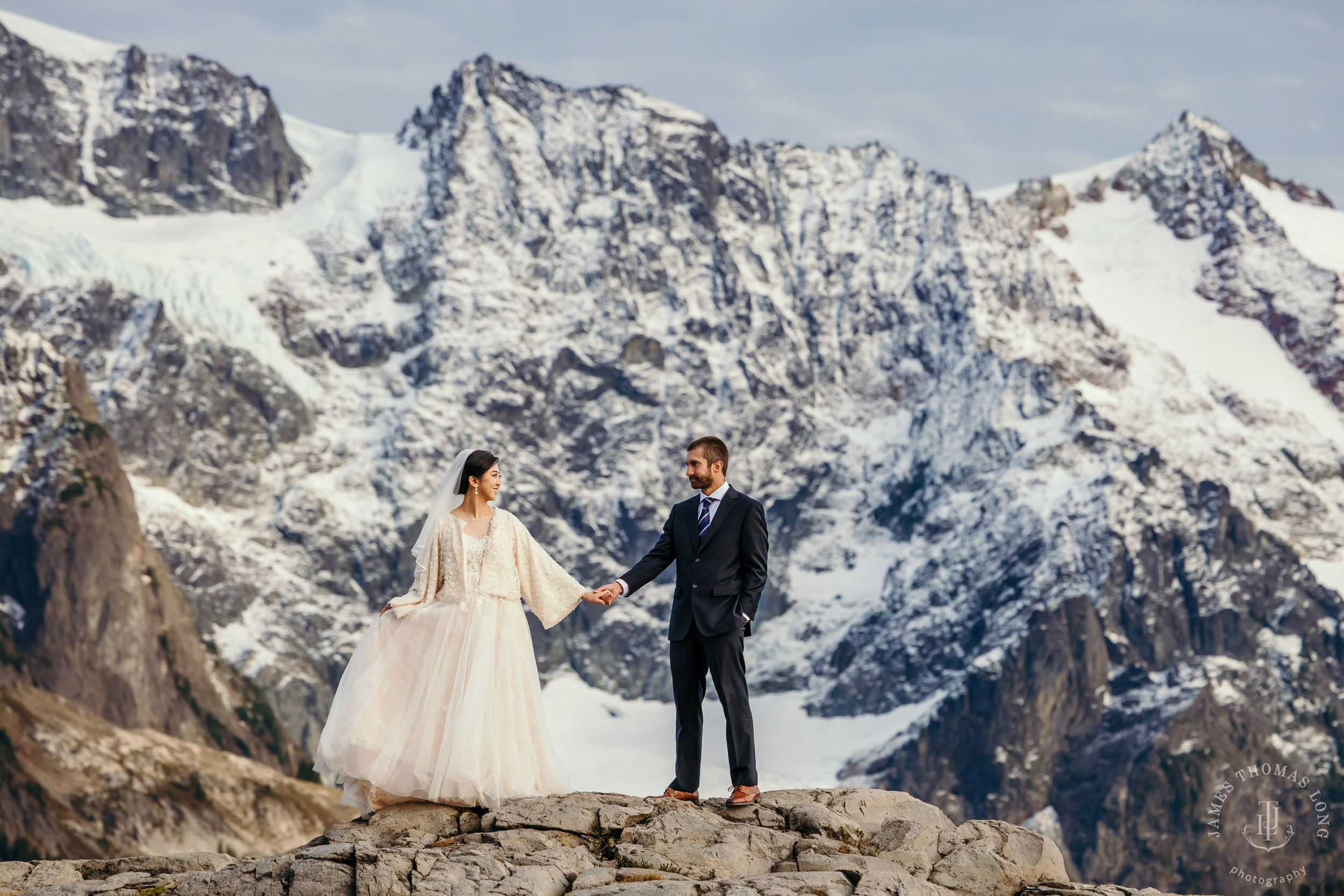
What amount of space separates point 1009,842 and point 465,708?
947 centimetres

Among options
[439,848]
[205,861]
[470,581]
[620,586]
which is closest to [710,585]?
[620,586]

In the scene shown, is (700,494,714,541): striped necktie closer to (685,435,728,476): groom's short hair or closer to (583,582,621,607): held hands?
(685,435,728,476): groom's short hair

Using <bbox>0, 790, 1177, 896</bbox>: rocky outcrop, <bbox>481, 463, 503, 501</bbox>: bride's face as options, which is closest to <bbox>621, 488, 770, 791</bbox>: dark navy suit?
<bbox>0, 790, 1177, 896</bbox>: rocky outcrop

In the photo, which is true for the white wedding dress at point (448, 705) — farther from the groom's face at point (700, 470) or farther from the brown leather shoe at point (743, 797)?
the groom's face at point (700, 470)

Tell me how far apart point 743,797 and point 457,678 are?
5289 mm

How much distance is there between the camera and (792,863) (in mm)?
25828

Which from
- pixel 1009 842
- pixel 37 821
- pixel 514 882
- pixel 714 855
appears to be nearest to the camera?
pixel 514 882

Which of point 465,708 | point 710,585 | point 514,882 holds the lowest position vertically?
point 514,882

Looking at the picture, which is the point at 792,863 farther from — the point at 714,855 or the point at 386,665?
the point at 386,665

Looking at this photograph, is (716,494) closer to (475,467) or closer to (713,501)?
(713,501)

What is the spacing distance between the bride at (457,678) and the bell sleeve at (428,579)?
0.07 ft

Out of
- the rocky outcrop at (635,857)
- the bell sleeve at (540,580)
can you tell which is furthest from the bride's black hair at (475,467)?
the rocky outcrop at (635,857)

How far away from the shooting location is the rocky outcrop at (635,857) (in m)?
24.3

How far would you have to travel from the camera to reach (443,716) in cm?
2833
